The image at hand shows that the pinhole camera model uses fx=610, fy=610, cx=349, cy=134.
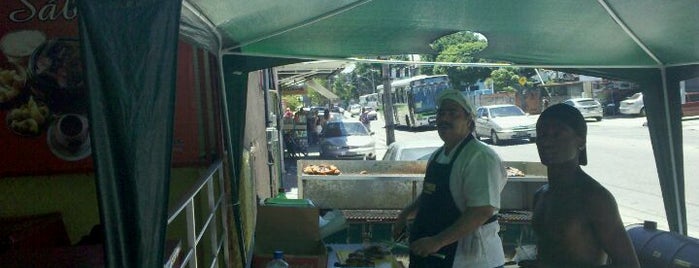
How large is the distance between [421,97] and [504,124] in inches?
335

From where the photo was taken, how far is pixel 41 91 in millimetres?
4398

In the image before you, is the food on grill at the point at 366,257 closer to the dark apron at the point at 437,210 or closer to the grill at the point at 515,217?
the dark apron at the point at 437,210

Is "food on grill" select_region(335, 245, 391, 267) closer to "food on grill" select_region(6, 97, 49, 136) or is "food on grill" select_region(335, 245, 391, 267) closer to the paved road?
"food on grill" select_region(6, 97, 49, 136)

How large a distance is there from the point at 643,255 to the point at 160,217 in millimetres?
3338

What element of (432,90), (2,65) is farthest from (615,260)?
(432,90)

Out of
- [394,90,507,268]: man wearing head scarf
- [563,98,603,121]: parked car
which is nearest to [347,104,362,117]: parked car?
[563,98,603,121]: parked car

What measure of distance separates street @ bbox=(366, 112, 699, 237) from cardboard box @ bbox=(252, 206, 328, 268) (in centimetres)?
608

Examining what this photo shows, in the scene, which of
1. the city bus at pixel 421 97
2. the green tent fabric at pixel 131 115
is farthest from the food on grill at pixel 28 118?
the city bus at pixel 421 97

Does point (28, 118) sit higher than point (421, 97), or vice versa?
point (421, 97)

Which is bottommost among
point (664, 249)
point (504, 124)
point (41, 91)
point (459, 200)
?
point (664, 249)

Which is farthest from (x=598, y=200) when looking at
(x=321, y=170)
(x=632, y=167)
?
(x=632, y=167)

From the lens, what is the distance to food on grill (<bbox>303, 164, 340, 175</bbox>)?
8.30 meters

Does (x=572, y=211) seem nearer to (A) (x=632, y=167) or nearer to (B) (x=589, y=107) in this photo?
(A) (x=632, y=167)

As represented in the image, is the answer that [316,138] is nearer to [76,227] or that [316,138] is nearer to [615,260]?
[76,227]
